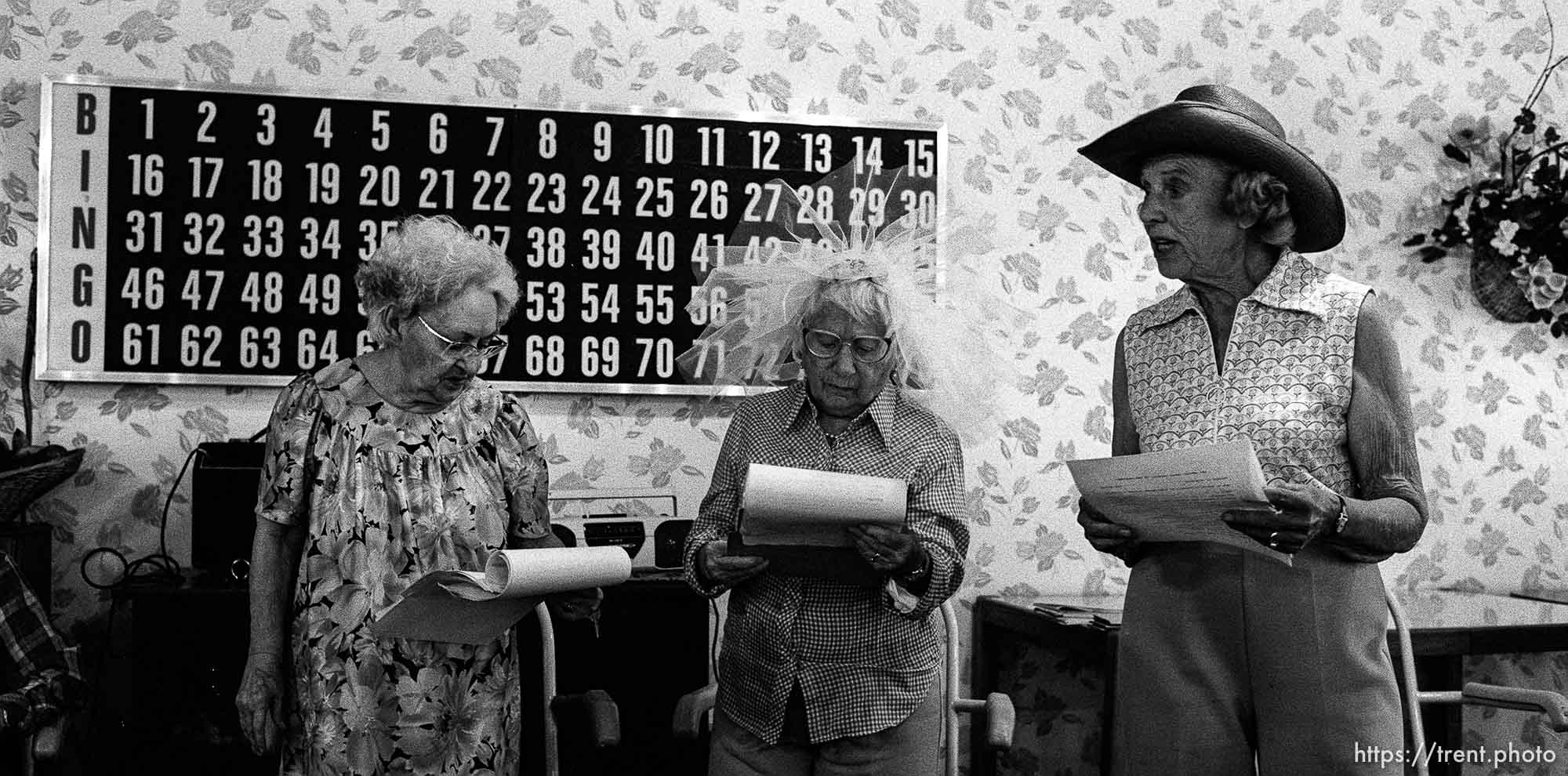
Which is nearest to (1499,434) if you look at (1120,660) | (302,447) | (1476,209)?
(1476,209)

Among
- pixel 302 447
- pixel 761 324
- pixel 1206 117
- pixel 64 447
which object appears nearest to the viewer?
→ pixel 1206 117

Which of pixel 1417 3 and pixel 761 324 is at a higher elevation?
pixel 1417 3

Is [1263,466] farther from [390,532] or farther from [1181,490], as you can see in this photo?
[390,532]

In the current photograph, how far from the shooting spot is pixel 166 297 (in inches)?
114

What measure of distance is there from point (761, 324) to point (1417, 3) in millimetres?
2393

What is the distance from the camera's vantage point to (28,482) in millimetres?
2525

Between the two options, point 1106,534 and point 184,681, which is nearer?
point 1106,534

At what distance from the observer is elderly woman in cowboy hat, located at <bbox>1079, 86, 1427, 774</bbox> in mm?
1525

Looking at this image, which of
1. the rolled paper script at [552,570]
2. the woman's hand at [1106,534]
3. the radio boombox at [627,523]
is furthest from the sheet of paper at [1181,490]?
the radio boombox at [627,523]

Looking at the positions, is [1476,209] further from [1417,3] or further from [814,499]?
[814,499]

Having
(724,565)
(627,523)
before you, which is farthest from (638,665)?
(724,565)

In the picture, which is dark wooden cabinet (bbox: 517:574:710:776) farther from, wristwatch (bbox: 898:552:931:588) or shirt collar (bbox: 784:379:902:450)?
wristwatch (bbox: 898:552:931:588)

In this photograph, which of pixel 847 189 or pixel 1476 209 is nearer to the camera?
pixel 847 189

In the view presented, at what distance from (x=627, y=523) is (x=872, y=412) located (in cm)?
104
